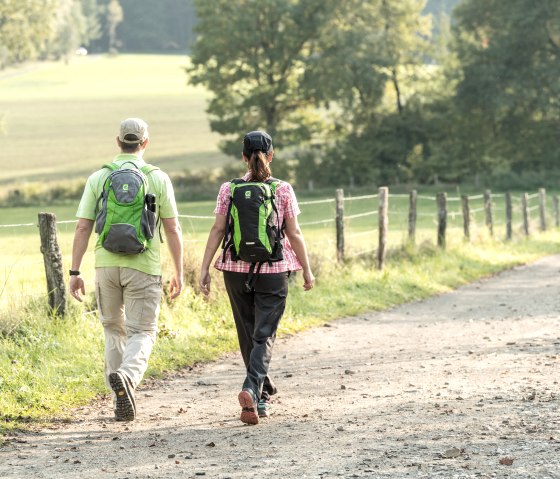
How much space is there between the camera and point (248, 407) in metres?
7.17

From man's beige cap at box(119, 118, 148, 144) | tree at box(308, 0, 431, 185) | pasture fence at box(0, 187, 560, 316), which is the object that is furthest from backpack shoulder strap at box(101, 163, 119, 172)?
tree at box(308, 0, 431, 185)

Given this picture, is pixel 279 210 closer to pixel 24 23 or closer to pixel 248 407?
pixel 248 407

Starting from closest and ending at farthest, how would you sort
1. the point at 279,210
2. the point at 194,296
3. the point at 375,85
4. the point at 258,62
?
1. the point at 279,210
2. the point at 194,296
3. the point at 375,85
4. the point at 258,62

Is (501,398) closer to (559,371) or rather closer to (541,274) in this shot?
(559,371)

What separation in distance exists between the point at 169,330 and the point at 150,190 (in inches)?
136

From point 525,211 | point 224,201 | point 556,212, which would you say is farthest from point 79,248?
point 556,212

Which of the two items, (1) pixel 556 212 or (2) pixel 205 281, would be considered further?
(1) pixel 556 212

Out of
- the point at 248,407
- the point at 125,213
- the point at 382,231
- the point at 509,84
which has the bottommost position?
the point at 248,407

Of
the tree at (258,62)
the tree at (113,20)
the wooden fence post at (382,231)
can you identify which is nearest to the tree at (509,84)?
the tree at (258,62)

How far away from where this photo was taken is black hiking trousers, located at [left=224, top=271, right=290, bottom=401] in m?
7.38

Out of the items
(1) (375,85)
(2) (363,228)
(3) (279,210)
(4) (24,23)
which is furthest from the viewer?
(1) (375,85)

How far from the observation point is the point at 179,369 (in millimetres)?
9625

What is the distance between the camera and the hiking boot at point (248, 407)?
23.5 ft

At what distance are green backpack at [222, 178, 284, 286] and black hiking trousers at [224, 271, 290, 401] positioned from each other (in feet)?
0.61
